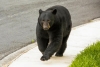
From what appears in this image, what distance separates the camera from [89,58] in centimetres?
Result: 734

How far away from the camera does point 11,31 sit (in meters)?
12.0

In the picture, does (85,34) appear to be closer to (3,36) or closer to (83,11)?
(3,36)

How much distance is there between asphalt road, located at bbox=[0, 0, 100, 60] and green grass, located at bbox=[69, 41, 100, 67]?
7.57ft

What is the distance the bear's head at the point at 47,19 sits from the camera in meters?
7.05

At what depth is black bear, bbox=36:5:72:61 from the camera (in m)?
7.17

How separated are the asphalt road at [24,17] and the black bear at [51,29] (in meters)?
1.73

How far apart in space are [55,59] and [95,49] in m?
0.97

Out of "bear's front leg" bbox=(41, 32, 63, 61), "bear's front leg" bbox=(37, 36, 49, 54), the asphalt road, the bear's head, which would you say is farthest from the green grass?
the asphalt road

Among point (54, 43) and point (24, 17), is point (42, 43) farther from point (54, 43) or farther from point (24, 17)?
point (24, 17)

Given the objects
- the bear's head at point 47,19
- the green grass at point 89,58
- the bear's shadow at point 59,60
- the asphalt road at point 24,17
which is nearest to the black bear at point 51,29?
the bear's head at point 47,19

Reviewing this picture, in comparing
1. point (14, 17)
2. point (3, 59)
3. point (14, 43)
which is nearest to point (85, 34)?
point (14, 43)

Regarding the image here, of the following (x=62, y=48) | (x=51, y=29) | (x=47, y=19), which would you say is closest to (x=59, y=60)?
(x=62, y=48)

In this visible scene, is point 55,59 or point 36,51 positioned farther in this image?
point 36,51

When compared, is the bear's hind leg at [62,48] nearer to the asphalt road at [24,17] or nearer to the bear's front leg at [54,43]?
the bear's front leg at [54,43]
